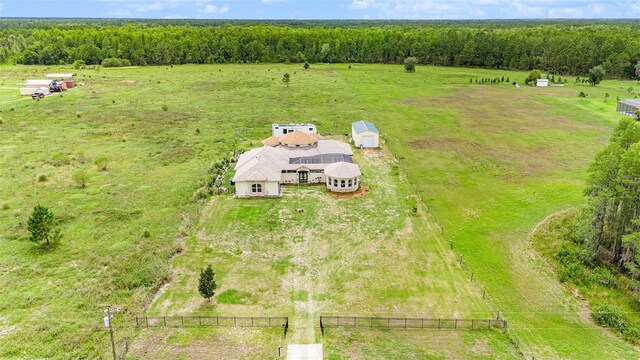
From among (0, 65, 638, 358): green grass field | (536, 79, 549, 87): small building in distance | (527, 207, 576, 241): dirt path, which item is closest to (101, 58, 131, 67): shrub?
(0, 65, 638, 358): green grass field

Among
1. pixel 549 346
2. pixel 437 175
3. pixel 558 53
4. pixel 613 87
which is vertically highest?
pixel 558 53

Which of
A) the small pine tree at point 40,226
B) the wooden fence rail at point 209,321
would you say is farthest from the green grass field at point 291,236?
the small pine tree at point 40,226

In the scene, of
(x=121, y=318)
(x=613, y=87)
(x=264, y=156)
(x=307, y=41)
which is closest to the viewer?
(x=121, y=318)

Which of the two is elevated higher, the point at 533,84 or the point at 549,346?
the point at 533,84

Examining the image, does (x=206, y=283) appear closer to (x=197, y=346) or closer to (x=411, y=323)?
(x=197, y=346)

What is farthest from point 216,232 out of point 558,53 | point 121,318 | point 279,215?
point 558,53

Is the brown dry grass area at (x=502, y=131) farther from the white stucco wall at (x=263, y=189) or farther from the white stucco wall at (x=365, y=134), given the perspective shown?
the white stucco wall at (x=263, y=189)

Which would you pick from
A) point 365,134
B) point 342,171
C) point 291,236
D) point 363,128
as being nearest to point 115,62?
point 363,128

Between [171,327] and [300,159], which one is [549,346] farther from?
[300,159]
